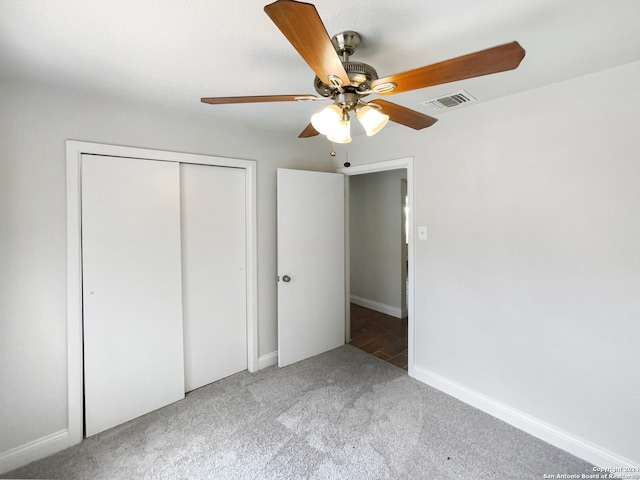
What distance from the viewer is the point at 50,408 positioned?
6.25 feet

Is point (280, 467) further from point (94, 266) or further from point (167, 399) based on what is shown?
point (94, 266)

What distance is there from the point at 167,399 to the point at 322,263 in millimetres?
1767

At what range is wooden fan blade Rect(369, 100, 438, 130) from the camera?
139 cm

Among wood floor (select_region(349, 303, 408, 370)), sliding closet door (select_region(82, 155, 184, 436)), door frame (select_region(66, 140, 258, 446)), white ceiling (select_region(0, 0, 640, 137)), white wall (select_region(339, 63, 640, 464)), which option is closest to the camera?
white ceiling (select_region(0, 0, 640, 137))

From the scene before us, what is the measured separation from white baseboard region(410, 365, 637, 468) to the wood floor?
0.43m

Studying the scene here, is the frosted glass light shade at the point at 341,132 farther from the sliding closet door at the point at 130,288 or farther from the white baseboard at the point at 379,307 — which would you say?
the white baseboard at the point at 379,307

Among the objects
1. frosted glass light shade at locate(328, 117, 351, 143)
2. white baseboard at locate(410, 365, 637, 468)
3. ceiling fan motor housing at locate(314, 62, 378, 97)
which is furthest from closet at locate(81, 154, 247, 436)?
white baseboard at locate(410, 365, 637, 468)

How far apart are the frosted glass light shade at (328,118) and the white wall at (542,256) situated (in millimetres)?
1442

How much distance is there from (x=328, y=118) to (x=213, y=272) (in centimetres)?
187

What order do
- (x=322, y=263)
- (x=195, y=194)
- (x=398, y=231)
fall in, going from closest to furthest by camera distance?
(x=195, y=194)
(x=322, y=263)
(x=398, y=231)

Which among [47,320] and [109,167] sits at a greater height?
[109,167]

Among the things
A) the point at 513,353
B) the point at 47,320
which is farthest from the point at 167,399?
the point at 513,353

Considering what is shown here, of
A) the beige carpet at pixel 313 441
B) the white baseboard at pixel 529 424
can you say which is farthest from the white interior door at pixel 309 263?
the white baseboard at pixel 529 424

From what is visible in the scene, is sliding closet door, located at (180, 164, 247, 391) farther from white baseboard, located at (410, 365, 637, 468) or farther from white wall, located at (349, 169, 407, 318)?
white wall, located at (349, 169, 407, 318)
